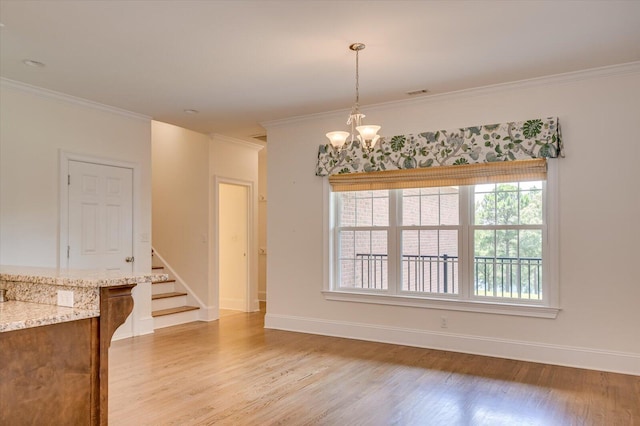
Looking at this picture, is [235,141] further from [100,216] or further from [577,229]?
[577,229]

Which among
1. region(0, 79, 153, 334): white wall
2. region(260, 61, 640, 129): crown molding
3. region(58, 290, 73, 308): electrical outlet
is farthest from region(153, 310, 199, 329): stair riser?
region(58, 290, 73, 308): electrical outlet

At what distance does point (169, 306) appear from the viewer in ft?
20.7

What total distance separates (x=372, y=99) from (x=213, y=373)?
3.23 metres

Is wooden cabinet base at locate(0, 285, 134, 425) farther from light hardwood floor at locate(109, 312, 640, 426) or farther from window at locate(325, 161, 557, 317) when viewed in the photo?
window at locate(325, 161, 557, 317)

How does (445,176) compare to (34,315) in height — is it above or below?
above

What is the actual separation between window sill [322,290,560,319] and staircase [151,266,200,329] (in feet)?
7.03

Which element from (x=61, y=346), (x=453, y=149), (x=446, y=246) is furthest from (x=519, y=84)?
(x=61, y=346)

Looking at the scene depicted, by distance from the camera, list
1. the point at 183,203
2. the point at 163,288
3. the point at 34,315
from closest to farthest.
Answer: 1. the point at 34,315
2. the point at 163,288
3. the point at 183,203

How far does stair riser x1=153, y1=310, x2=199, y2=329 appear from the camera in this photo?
5.86m

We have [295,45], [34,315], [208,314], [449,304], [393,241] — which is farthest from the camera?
[208,314]

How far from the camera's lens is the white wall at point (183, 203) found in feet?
21.3

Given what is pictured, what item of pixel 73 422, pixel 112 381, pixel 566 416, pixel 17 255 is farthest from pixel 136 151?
pixel 566 416

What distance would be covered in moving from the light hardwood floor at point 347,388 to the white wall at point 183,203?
179 centimetres

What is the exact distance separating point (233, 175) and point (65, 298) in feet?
15.7
